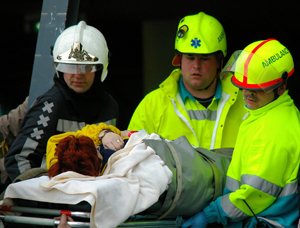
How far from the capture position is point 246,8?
8.11 m

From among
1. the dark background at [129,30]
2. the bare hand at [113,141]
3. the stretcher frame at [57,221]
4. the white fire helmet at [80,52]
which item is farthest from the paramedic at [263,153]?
the dark background at [129,30]

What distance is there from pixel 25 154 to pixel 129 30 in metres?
7.41

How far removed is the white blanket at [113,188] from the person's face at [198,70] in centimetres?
123

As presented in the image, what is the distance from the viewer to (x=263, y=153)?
233 cm

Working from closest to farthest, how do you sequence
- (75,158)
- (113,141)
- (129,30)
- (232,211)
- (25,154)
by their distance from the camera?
(75,158) → (232,211) → (113,141) → (25,154) → (129,30)

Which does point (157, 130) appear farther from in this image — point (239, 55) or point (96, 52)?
point (239, 55)

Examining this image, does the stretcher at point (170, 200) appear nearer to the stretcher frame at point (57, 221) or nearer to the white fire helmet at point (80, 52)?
the stretcher frame at point (57, 221)

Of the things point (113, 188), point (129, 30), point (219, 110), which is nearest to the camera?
point (113, 188)

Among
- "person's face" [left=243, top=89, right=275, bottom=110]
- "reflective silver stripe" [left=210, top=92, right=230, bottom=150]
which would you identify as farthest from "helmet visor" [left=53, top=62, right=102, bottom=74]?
"person's face" [left=243, top=89, right=275, bottom=110]

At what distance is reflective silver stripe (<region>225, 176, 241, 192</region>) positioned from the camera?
8.14ft

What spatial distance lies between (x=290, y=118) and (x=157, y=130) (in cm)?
130

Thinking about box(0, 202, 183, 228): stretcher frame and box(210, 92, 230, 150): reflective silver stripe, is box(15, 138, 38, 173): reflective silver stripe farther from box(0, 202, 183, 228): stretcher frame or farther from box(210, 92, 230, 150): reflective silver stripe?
box(210, 92, 230, 150): reflective silver stripe

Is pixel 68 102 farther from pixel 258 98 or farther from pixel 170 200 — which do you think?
pixel 258 98

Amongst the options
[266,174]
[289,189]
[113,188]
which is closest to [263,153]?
[266,174]
